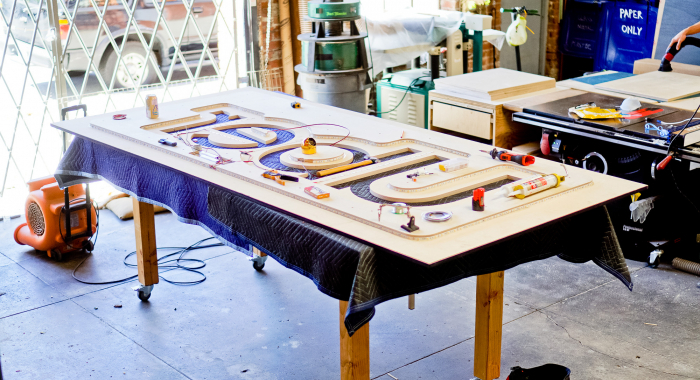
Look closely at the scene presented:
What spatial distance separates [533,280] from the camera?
10.7ft

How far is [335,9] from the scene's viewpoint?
388 centimetres

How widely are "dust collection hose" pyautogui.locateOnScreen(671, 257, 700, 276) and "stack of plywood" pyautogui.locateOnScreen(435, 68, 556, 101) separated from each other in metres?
1.07

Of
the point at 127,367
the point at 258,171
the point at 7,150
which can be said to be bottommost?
the point at 127,367

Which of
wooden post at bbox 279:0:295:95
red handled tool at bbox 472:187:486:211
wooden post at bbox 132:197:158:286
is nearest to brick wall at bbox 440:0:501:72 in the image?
wooden post at bbox 279:0:295:95

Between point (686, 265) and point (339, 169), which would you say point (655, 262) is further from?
point (339, 169)

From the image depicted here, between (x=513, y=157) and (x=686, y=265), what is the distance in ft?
4.63

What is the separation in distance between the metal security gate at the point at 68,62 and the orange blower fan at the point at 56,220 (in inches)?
22.1

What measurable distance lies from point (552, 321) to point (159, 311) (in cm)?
161

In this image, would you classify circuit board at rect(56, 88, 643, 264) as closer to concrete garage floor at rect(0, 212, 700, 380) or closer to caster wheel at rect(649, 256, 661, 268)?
concrete garage floor at rect(0, 212, 700, 380)

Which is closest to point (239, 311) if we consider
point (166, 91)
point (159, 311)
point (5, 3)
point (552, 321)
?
point (159, 311)

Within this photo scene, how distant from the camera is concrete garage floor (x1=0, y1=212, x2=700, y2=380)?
103 inches

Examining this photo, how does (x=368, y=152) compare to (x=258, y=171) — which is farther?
(x=368, y=152)

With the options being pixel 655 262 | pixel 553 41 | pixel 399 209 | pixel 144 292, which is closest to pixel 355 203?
pixel 399 209

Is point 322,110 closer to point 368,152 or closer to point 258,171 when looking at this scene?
point 368,152
